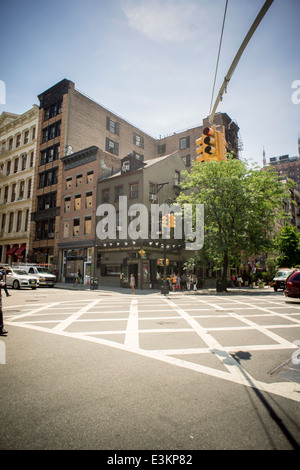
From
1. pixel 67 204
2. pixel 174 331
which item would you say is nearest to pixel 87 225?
pixel 67 204

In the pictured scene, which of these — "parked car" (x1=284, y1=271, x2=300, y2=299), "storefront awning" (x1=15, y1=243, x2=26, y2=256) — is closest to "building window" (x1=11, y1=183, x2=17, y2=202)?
"storefront awning" (x1=15, y1=243, x2=26, y2=256)

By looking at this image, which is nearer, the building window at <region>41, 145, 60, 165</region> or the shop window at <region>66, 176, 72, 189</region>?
the shop window at <region>66, 176, 72, 189</region>

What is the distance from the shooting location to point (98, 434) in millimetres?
2604

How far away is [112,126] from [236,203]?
26084mm

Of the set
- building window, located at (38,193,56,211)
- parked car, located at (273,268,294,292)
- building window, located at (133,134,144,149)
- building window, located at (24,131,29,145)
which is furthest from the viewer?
building window, located at (133,134,144,149)

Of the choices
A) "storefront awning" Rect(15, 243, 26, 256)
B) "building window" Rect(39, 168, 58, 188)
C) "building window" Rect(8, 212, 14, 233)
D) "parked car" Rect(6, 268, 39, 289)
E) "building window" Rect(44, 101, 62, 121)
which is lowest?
"parked car" Rect(6, 268, 39, 289)

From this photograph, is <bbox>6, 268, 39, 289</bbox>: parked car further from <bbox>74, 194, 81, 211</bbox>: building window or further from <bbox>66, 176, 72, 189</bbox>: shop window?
<bbox>66, 176, 72, 189</bbox>: shop window

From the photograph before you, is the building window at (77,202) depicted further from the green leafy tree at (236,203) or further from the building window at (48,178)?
the green leafy tree at (236,203)

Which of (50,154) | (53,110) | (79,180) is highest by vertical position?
(53,110)

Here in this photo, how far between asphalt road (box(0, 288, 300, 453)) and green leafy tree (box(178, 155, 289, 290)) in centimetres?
1629

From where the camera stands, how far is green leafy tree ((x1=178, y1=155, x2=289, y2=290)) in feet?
73.9

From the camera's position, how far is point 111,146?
39375 mm

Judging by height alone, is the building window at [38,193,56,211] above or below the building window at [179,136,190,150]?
below

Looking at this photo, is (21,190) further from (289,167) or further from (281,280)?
(289,167)
